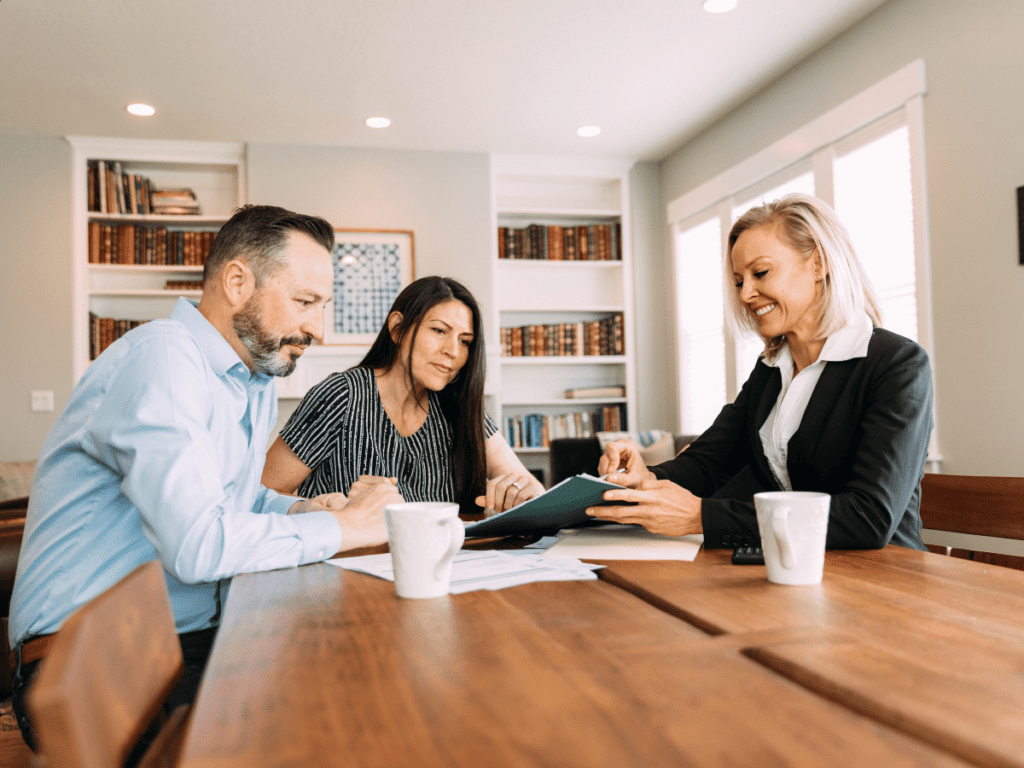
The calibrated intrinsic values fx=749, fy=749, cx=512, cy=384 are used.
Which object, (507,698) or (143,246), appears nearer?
(507,698)

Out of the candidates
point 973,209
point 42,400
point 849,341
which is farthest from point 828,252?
point 42,400

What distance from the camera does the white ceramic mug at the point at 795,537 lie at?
0.87 metres

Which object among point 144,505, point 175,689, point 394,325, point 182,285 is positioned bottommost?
point 175,689

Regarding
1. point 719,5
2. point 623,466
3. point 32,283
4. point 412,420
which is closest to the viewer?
point 623,466

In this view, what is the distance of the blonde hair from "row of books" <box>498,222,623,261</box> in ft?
12.0

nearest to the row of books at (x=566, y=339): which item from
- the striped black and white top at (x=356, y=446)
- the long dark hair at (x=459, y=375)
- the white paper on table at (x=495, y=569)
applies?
the long dark hair at (x=459, y=375)

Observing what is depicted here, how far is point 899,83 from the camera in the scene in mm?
3201

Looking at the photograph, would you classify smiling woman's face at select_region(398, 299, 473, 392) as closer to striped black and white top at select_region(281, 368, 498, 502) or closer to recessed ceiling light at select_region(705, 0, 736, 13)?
striped black and white top at select_region(281, 368, 498, 502)

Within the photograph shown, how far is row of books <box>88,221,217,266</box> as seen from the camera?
467 cm

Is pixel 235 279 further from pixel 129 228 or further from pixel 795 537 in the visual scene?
pixel 129 228

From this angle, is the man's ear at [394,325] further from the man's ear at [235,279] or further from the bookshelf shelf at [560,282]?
the bookshelf shelf at [560,282]

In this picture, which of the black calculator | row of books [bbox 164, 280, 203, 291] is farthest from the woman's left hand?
row of books [bbox 164, 280, 203, 291]

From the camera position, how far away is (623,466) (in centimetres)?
166

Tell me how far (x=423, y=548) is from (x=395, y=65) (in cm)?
344
